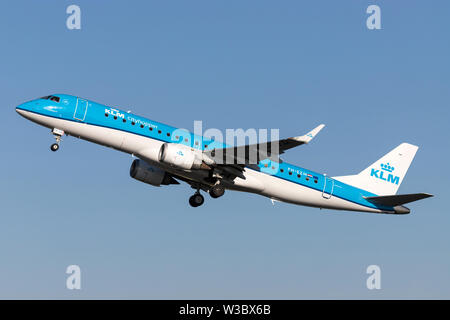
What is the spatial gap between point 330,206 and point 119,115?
48.4 ft

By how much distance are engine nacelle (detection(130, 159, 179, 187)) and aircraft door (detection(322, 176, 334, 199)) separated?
9.69 m

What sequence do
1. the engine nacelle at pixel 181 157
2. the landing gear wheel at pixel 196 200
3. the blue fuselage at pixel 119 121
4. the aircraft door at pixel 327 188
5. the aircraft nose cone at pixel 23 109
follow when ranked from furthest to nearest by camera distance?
1. the aircraft door at pixel 327 188
2. the landing gear wheel at pixel 196 200
3. the engine nacelle at pixel 181 157
4. the blue fuselage at pixel 119 121
5. the aircraft nose cone at pixel 23 109

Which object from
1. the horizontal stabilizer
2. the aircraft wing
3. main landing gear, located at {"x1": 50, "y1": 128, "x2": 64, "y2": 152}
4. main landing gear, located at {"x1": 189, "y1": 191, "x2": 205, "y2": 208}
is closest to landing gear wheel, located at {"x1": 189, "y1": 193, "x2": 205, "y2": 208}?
main landing gear, located at {"x1": 189, "y1": 191, "x2": 205, "y2": 208}

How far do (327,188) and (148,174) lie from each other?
11.2m

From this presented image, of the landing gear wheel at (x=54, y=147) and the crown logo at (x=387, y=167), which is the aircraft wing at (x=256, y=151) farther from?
the crown logo at (x=387, y=167)

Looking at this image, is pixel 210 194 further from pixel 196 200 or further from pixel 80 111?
pixel 80 111

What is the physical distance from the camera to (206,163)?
37094 millimetres

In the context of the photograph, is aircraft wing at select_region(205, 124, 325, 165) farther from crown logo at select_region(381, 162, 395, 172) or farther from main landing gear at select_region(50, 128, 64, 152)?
crown logo at select_region(381, 162, 395, 172)

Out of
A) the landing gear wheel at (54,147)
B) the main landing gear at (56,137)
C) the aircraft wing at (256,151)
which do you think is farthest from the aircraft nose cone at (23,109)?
the aircraft wing at (256,151)

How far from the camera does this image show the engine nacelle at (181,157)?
35.5 meters

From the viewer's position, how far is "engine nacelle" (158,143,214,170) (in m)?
35.5

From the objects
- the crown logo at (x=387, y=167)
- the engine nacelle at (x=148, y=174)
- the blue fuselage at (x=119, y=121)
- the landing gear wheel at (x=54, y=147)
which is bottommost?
the engine nacelle at (x=148, y=174)

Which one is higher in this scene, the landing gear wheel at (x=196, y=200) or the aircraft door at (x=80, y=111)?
the aircraft door at (x=80, y=111)
